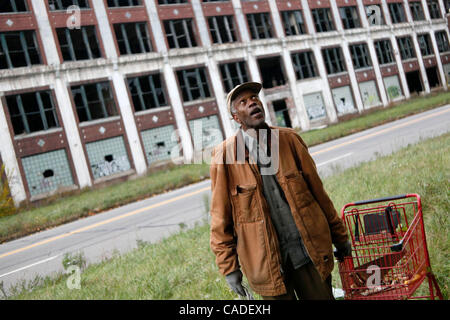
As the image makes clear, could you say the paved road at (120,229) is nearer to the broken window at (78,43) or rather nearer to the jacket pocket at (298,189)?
the jacket pocket at (298,189)

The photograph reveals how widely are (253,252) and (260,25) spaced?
18.7m

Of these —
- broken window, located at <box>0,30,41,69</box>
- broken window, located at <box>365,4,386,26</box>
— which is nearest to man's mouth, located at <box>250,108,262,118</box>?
broken window, located at <box>365,4,386,26</box>

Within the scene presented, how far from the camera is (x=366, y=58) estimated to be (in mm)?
17609

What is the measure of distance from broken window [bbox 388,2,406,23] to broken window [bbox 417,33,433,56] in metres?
0.91

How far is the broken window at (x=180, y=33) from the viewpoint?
73.6 ft

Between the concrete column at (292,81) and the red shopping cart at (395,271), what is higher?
the concrete column at (292,81)

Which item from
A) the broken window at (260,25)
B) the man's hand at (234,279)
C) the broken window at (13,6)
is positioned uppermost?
the broken window at (13,6)

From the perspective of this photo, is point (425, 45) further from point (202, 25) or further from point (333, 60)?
point (202, 25)

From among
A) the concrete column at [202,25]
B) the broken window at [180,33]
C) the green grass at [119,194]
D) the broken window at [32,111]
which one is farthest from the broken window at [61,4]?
the green grass at [119,194]

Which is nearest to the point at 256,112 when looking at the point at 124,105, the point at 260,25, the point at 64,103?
the point at 260,25

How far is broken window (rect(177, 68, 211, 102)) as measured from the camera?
22.7 m

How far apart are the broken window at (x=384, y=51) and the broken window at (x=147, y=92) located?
12849 millimetres

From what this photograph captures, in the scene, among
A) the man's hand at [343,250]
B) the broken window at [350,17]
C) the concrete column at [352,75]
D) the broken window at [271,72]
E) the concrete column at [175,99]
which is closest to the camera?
the man's hand at [343,250]

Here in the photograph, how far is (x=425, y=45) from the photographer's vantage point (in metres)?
11.5
